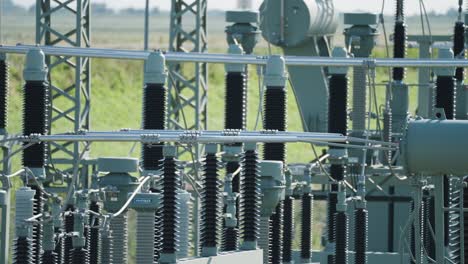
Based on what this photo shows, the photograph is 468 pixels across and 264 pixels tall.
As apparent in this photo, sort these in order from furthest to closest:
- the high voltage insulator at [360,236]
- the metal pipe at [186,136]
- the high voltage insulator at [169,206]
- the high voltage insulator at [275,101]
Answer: the high voltage insulator at [360,236]
the high voltage insulator at [275,101]
the high voltage insulator at [169,206]
the metal pipe at [186,136]

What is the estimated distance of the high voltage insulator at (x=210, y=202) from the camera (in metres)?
15.8

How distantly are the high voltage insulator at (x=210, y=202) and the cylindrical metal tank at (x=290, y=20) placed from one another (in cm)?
1120

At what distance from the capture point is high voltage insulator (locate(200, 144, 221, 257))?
51.7 ft

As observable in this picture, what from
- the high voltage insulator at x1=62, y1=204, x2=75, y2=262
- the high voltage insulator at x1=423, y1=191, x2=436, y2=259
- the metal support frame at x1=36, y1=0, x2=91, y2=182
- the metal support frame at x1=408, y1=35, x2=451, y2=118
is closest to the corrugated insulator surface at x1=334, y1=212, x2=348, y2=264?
the high voltage insulator at x1=423, y1=191, x2=436, y2=259

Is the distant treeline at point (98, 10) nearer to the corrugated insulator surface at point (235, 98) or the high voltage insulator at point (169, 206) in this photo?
the corrugated insulator surface at point (235, 98)

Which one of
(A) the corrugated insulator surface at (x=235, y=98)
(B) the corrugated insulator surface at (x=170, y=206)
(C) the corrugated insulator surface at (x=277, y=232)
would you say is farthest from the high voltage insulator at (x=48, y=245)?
(A) the corrugated insulator surface at (x=235, y=98)

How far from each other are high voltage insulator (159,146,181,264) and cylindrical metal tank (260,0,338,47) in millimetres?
12287

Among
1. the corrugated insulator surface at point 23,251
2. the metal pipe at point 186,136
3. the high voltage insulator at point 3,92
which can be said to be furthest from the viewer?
the high voltage insulator at point 3,92

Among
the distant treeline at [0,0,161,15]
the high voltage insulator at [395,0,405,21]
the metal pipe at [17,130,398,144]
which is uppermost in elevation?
the distant treeline at [0,0,161,15]

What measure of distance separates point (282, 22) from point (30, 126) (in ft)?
37.3

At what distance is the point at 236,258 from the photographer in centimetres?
1572

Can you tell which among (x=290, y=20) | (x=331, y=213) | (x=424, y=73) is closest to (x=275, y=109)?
(x=331, y=213)

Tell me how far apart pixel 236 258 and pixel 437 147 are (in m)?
2.79

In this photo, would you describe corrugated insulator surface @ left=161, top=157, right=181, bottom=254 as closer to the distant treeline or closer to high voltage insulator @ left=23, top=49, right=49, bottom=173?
high voltage insulator @ left=23, top=49, right=49, bottom=173
